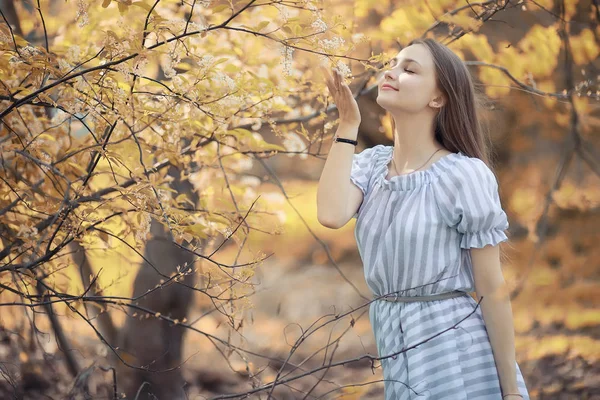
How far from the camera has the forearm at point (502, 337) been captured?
45.6 inches

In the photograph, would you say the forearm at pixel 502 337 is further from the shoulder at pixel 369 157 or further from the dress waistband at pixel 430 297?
the shoulder at pixel 369 157

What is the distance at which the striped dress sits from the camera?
1161mm

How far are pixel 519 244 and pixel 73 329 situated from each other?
2024mm

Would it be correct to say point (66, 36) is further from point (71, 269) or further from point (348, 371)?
point (348, 371)

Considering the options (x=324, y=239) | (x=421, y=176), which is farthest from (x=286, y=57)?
(x=324, y=239)

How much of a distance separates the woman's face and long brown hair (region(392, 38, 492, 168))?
0.02 m

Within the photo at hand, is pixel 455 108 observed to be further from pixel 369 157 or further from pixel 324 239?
pixel 324 239

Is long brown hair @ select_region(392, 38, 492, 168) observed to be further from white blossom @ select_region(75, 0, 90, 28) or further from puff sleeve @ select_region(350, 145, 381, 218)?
white blossom @ select_region(75, 0, 90, 28)

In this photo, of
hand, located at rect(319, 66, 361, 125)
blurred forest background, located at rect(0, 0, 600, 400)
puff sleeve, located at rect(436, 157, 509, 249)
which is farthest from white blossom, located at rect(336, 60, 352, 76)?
blurred forest background, located at rect(0, 0, 600, 400)

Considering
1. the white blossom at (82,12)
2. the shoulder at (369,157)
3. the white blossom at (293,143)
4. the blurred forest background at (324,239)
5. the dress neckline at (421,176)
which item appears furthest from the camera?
the blurred forest background at (324,239)

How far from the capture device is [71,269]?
9.41 feet

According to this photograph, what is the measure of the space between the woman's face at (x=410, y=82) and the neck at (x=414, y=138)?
0.07ft

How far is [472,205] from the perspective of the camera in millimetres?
1157

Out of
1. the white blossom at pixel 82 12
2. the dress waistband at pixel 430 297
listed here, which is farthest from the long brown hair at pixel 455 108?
the white blossom at pixel 82 12
